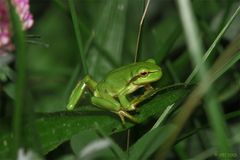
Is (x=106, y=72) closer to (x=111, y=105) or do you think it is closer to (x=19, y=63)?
(x=111, y=105)

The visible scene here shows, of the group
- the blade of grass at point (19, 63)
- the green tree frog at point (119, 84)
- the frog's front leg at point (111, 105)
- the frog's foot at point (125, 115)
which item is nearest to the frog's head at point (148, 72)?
the green tree frog at point (119, 84)

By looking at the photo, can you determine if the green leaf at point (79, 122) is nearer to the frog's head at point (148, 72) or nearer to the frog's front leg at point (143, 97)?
the frog's front leg at point (143, 97)

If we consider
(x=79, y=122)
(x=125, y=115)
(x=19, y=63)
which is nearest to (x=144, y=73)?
(x=125, y=115)

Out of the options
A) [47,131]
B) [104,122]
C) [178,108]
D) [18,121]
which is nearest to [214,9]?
[178,108]

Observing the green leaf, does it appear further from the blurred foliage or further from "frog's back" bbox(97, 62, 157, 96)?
"frog's back" bbox(97, 62, 157, 96)

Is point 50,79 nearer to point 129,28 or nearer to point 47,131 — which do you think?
point 129,28
